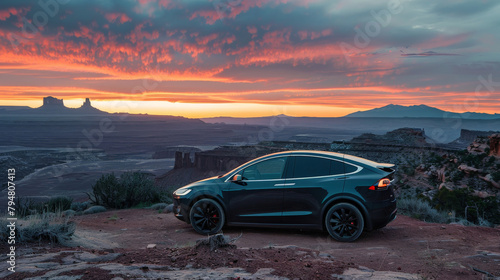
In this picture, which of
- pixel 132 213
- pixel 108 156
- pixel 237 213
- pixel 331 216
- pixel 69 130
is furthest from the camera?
pixel 69 130

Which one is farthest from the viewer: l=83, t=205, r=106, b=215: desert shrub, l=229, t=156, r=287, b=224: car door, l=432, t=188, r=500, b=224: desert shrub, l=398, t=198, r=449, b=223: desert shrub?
l=432, t=188, r=500, b=224: desert shrub

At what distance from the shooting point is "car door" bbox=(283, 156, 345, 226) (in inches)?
294

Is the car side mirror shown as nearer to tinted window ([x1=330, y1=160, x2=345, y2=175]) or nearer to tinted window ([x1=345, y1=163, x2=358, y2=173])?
tinted window ([x1=330, y1=160, x2=345, y2=175])

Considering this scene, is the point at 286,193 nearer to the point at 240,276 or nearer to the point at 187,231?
the point at 187,231

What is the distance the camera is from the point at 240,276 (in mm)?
4746

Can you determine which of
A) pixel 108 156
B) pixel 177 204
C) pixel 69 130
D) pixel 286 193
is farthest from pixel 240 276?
pixel 69 130

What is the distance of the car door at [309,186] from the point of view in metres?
7.47

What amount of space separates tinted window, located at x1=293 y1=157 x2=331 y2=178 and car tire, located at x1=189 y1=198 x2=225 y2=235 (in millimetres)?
1762

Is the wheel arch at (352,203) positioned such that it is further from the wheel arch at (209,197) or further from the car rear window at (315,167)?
the wheel arch at (209,197)

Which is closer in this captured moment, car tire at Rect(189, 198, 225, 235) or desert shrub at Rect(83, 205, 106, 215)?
car tire at Rect(189, 198, 225, 235)

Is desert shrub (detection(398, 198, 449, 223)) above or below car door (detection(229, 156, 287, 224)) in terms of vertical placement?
below

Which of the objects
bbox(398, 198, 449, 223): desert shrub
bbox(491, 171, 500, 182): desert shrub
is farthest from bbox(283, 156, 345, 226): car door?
bbox(491, 171, 500, 182): desert shrub

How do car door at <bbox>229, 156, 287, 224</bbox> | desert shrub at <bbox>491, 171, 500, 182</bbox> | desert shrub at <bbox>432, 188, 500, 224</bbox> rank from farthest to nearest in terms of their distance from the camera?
1. desert shrub at <bbox>491, 171, 500, 182</bbox>
2. desert shrub at <bbox>432, 188, 500, 224</bbox>
3. car door at <bbox>229, 156, 287, 224</bbox>

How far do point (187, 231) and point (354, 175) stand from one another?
3.73 meters
